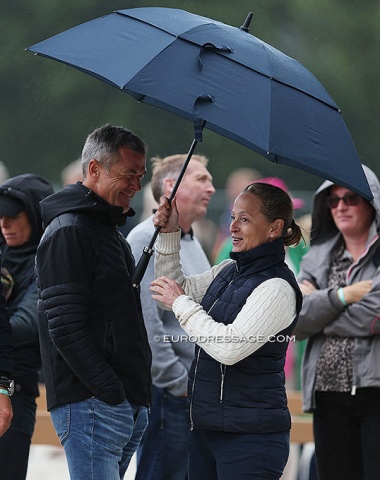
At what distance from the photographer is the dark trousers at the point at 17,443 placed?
5219mm

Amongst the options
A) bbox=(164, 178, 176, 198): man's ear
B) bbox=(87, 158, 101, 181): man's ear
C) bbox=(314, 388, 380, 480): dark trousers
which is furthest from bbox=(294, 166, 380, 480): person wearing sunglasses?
bbox=(87, 158, 101, 181): man's ear

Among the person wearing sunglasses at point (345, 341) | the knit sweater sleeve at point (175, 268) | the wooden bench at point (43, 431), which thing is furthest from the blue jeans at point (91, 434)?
the wooden bench at point (43, 431)

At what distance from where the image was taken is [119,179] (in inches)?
185

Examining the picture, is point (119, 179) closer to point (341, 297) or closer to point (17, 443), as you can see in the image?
point (17, 443)

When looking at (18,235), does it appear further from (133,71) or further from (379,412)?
(379,412)

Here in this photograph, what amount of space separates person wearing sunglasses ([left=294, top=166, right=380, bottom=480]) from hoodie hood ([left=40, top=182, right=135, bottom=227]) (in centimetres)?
168

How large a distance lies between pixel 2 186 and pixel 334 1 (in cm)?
1399

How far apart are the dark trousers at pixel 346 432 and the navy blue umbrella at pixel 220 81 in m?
1.61

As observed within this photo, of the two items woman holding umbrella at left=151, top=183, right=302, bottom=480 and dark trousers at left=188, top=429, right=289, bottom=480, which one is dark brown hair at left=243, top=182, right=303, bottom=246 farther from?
dark trousers at left=188, top=429, right=289, bottom=480

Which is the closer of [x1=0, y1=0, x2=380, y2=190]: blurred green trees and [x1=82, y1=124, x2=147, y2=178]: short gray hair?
[x1=82, y1=124, x2=147, y2=178]: short gray hair

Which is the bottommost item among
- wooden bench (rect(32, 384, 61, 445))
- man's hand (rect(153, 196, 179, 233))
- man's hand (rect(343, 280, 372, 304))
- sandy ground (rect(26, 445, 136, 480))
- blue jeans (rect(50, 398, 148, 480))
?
sandy ground (rect(26, 445, 136, 480))

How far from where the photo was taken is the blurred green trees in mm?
17811

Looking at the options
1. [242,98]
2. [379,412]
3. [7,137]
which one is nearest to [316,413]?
[379,412]

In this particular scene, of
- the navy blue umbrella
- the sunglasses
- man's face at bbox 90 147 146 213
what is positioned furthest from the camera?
the sunglasses
